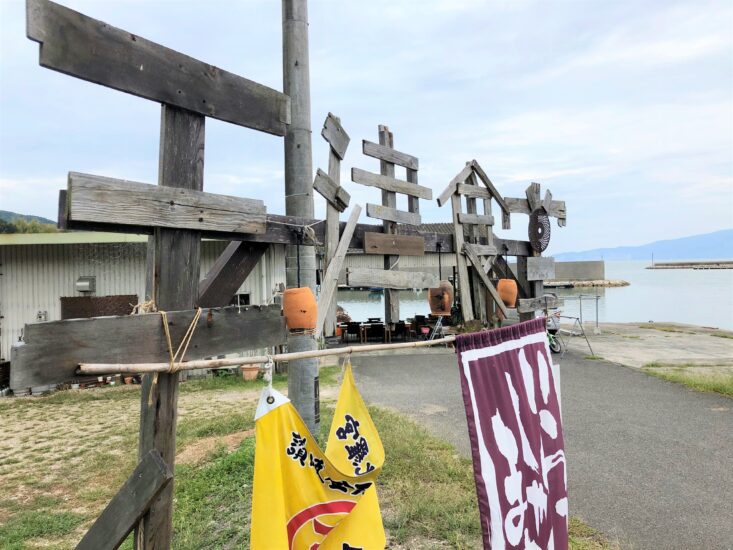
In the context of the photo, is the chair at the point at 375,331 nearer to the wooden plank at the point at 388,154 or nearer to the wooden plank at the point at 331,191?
the wooden plank at the point at 388,154

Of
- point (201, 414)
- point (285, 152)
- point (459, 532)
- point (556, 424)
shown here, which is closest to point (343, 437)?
point (556, 424)

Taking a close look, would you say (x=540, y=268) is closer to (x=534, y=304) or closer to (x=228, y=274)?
(x=534, y=304)

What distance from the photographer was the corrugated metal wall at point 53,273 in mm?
12555

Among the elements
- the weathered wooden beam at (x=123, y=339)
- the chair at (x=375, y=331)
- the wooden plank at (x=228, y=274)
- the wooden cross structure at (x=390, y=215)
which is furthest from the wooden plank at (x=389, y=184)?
the chair at (x=375, y=331)

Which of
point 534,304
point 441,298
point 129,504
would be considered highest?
point 441,298

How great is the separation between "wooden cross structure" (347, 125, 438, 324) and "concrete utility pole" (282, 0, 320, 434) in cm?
53

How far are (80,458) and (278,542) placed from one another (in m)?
6.20

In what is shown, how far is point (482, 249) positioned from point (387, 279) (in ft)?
6.88

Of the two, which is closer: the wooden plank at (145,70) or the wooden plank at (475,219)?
the wooden plank at (145,70)

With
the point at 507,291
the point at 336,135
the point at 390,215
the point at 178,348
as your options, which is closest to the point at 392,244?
the point at 390,215

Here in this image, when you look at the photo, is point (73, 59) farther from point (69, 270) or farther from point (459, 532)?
point (69, 270)

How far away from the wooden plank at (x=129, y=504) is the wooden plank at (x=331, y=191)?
2.64 meters

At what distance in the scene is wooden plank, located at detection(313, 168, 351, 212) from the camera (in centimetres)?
418

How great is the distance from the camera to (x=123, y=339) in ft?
7.08
